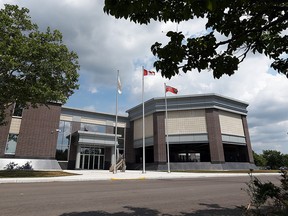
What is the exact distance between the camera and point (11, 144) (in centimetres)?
3016

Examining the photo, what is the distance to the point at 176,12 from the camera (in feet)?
13.1

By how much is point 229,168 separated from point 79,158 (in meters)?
24.1

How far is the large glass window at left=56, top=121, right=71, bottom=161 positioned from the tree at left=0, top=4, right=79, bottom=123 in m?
16.9

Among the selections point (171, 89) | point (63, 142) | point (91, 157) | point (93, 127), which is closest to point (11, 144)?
point (63, 142)

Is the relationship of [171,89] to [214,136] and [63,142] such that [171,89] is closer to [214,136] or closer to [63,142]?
[214,136]

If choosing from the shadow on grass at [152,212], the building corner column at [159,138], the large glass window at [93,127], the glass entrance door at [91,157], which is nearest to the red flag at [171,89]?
the building corner column at [159,138]

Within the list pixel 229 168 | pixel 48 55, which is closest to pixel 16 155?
pixel 48 55

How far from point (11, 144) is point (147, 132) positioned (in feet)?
70.8

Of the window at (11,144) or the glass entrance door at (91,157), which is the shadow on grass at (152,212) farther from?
the glass entrance door at (91,157)

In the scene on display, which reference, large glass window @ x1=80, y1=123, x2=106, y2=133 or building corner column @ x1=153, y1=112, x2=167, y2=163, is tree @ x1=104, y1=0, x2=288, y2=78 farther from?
large glass window @ x1=80, y1=123, x2=106, y2=133

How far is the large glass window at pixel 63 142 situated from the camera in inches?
1422

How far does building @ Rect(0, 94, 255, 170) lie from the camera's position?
31.2m

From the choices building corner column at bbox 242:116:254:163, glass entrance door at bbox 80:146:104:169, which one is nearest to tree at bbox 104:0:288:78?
glass entrance door at bbox 80:146:104:169

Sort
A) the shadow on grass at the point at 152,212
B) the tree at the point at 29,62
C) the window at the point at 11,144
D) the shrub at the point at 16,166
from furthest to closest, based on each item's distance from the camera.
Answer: the window at the point at 11,144
the shrub at the point at 16,166
the tree at the point at 29,62
the shadow on grass at the point at 152,212
